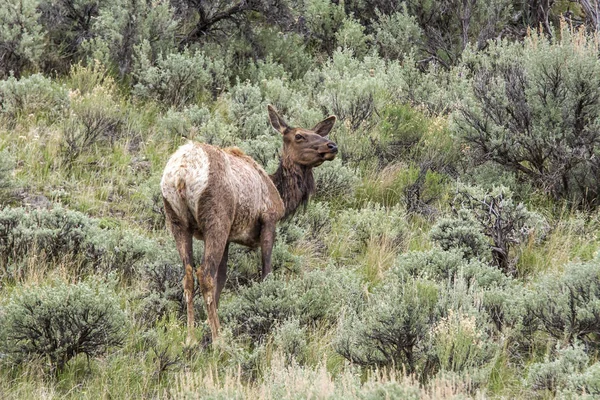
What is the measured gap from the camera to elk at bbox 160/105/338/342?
23.1 feet

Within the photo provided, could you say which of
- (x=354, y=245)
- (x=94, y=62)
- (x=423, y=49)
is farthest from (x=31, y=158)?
(x=423, y=49)

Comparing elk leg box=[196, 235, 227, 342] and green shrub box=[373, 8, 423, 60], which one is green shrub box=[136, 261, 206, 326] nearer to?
elk leg box=[196, 235, 227, 342]

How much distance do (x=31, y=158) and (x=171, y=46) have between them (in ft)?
13.1

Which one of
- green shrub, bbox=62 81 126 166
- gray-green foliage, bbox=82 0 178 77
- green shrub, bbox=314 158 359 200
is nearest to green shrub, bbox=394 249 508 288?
green shrub, bbox=314 158 359 200

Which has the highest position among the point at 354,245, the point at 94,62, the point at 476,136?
the point at 94,62

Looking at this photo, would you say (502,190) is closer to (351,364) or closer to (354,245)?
(354,245)

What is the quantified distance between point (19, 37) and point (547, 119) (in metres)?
7.43

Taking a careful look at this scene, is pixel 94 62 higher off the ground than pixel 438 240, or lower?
higher

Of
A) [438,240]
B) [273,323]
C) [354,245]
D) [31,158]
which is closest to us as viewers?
[273,323]

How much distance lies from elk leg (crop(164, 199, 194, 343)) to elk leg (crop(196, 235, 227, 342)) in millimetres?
125

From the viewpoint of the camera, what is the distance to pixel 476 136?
10711 millimetres

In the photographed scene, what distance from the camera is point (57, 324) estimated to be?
6352 mm

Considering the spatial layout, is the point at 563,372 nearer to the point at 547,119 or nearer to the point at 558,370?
the point at 558,370

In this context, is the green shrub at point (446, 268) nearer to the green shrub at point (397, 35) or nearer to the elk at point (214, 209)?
the elk at point (214, 209)
